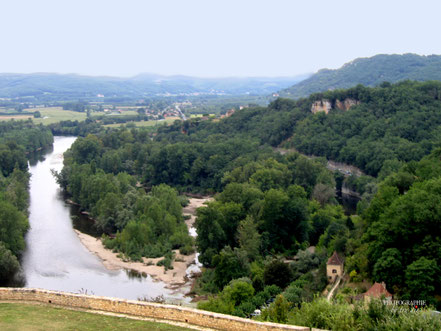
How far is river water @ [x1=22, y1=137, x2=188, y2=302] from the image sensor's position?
4025cm

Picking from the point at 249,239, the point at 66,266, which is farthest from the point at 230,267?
the point at 66,266

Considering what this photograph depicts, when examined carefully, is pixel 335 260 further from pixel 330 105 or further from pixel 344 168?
pixel 330 105

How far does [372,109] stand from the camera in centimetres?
9038

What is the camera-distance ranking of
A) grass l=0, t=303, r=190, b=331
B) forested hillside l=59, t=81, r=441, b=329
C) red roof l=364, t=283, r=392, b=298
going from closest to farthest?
grass l=0, t=303, r=190, b=331, red roof l=364, t=283, r=392, b=298, forested hillside l=59, t=81, r=441, b=329

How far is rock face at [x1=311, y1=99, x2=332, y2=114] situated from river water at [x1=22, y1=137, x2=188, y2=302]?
2132 inches

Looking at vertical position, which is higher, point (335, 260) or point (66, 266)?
point (335, 260)

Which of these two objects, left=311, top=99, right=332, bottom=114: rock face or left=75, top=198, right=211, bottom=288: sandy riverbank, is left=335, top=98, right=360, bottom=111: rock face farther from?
left=75, top=198, right=211, bottom=288: sandy riverbank

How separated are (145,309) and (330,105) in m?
84.2

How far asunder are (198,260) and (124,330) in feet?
96.7

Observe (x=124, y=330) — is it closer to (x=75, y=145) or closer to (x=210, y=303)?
(x=210, y=303)

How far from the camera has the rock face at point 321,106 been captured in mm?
98250

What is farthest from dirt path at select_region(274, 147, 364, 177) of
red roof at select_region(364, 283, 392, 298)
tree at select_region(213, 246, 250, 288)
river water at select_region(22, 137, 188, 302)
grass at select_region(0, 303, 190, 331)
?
grass at select_region(0, 303, 190, 331)

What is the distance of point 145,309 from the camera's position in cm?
1952

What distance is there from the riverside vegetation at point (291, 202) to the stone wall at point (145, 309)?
3.81 meters
